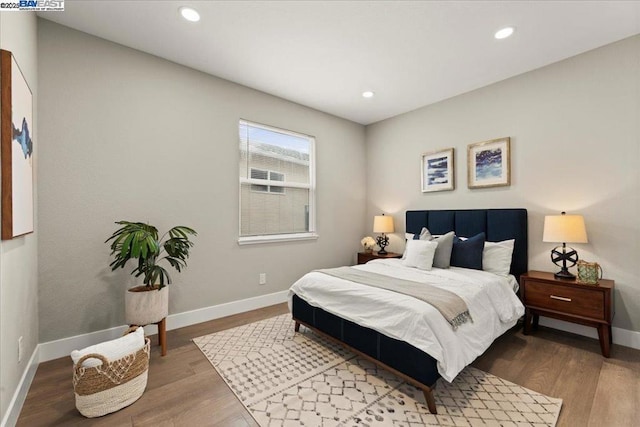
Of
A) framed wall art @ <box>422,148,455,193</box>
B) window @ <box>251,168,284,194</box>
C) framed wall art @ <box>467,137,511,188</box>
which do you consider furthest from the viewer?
framed wall art @ <box>422,148,455,193</box>

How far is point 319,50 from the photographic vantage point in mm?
2734

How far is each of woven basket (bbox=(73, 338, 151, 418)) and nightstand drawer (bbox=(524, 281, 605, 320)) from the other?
3415mm

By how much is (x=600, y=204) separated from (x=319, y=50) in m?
3.13

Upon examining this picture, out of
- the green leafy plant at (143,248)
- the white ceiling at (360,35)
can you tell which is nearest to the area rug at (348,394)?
the green leafy plant at (143,248)

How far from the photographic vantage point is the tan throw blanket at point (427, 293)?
188 cm

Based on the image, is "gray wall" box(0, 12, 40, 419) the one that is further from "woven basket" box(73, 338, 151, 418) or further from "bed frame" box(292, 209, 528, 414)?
"bed frame" box(292, 209, 528, 414)

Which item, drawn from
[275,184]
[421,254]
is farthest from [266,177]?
[421,254]

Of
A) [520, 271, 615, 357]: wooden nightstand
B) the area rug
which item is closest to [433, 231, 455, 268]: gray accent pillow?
[520, 271, 615, 357]: wooden nightstand

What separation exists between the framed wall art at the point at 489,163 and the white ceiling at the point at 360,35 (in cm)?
77

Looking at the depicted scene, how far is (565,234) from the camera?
2559 mm

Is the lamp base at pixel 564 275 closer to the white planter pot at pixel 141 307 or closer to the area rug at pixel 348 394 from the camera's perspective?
the area rug at pixel 348 394

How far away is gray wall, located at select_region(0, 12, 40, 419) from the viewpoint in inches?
59.0

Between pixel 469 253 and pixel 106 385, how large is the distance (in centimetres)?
327

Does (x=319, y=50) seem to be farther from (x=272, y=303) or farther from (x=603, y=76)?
(x=272, y=303)
